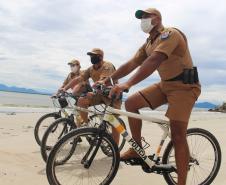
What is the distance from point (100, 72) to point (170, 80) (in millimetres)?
3289

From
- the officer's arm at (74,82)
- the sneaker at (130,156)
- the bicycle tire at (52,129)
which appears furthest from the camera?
the officer's arm at (74,82)

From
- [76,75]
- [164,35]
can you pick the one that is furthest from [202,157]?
[76,75]

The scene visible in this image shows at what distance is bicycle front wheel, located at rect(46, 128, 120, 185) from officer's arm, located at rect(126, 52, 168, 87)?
702 mm

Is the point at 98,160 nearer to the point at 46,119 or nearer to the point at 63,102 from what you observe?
the point at 63,102

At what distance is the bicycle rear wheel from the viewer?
587cm

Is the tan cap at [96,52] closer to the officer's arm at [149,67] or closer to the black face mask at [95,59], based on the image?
the black face mask at [95,59]

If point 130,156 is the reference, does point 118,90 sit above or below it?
above

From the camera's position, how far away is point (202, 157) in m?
6.00

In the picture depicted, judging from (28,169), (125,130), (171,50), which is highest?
(171,50)

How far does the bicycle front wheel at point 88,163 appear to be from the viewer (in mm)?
4914

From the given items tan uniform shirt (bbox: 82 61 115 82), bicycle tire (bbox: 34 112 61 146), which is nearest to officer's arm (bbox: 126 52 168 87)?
tan uniform shirt (bbox: 82 61 115 82)

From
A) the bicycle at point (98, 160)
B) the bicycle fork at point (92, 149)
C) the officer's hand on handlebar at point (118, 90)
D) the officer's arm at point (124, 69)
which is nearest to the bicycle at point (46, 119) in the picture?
A: the officer's arm at point (124, 69)

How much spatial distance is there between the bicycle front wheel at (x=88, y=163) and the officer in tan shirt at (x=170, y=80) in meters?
0.29

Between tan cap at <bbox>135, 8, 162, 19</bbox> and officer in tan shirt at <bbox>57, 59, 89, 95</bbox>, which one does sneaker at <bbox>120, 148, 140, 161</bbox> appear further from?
officer in tan shirt at <bbox>57, 59, 89, 95</bbox>
